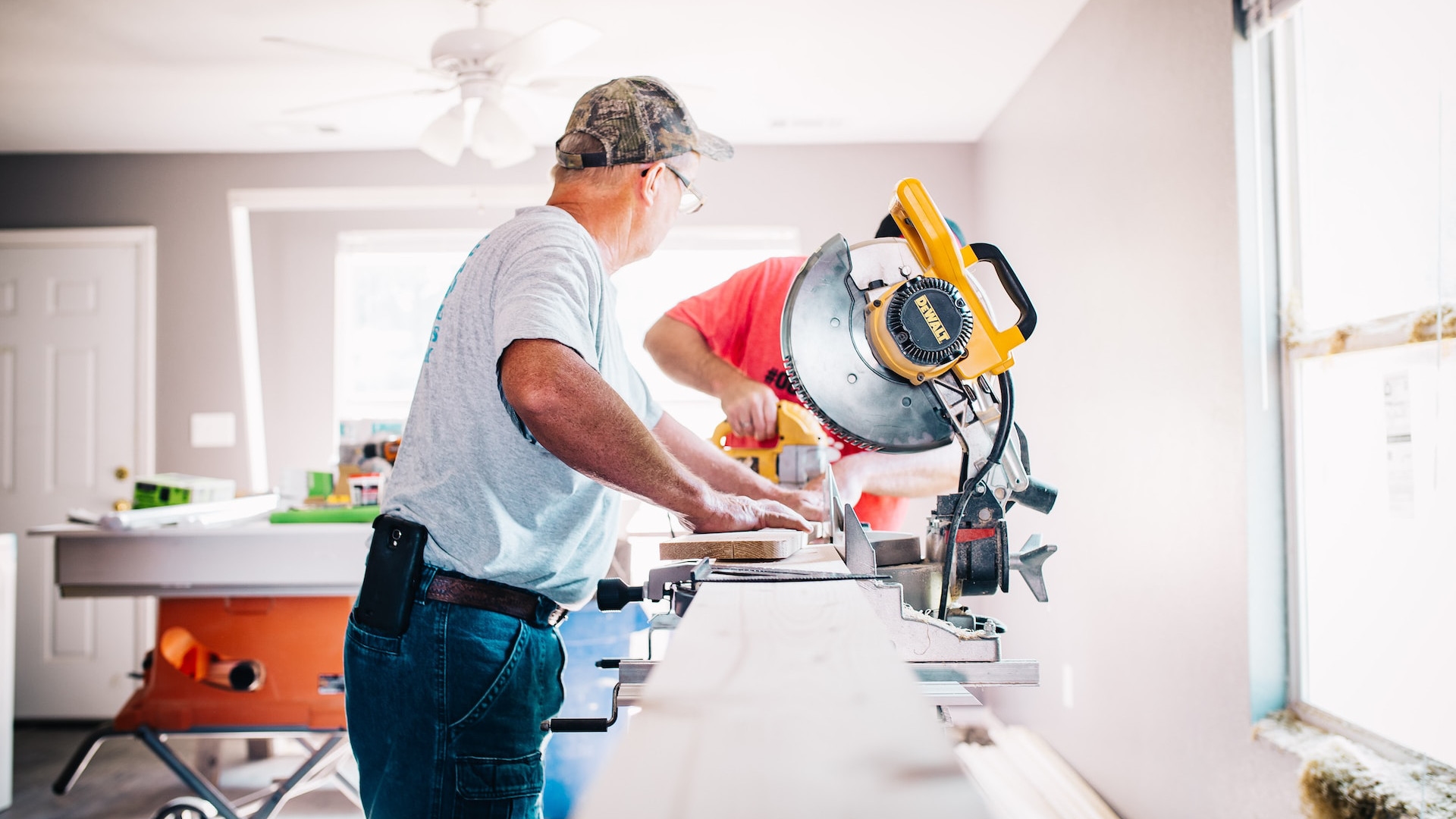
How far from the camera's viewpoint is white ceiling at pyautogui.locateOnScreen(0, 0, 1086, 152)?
283cm

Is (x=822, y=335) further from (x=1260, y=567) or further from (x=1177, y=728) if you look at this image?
(x=1177, y=728)

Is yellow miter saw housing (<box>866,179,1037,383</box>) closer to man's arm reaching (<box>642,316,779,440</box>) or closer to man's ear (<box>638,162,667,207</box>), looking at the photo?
man's ear (<box>638,162,667,207</box>)

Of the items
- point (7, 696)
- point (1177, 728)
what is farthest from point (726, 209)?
point (7, 696)

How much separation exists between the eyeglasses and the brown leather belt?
0.58 m

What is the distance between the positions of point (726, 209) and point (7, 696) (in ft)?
10.3

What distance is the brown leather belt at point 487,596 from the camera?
107 cm

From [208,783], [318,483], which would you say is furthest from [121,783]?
[318,483]

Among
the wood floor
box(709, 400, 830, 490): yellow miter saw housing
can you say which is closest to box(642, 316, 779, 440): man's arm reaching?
box(709, 400, 830, 490): yellow miter saw housing

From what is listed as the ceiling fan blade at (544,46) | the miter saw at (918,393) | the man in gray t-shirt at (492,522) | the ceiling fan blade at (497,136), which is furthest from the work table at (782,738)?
the ceiling fan blade at (497,136)

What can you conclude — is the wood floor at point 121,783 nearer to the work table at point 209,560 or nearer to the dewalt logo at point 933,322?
the work table at point 209,560

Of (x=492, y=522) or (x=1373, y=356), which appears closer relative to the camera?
(x=492, y=522)

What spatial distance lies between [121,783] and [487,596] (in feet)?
9.12

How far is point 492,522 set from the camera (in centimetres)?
107

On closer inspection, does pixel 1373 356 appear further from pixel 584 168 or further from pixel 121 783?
pixel 121 783
